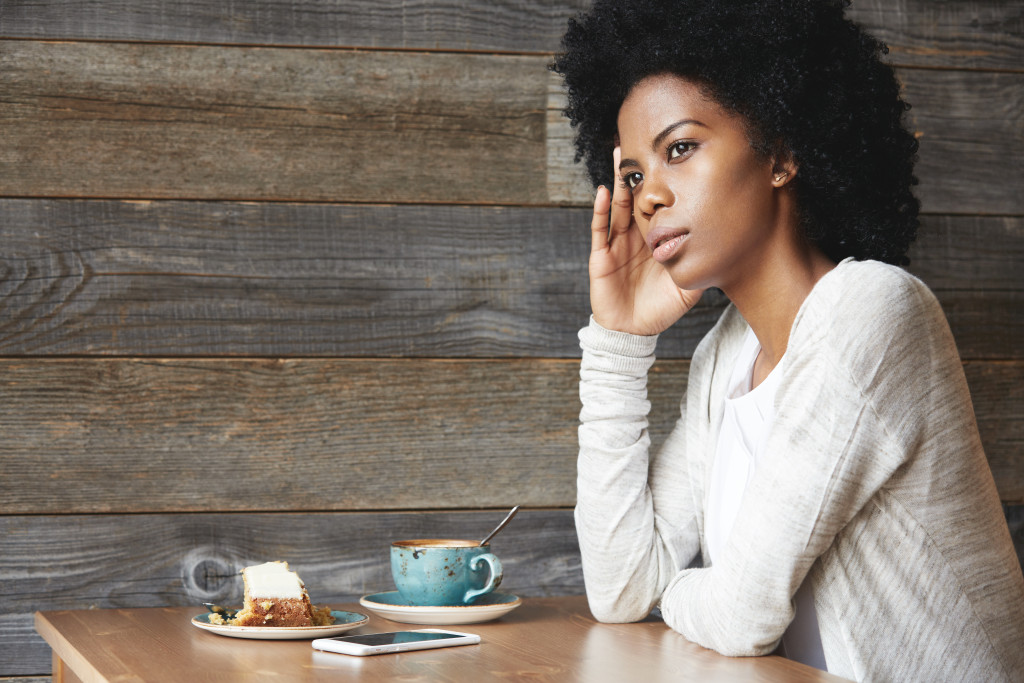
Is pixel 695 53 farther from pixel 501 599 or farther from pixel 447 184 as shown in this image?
pixel 501 599

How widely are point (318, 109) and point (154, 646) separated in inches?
29.6

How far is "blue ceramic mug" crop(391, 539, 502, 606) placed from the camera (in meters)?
1.07

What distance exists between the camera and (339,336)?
137 centimetres

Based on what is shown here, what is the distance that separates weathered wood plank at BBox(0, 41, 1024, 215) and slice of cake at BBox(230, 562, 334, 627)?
22.8 inches

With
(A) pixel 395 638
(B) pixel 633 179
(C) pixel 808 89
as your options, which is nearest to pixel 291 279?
(B) pixel 633 179

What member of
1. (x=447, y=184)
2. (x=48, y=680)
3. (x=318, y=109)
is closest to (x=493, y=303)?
(x=447, y=184)

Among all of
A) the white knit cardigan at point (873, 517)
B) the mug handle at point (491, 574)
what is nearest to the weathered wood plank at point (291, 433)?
the mug handle at point (491, 574)

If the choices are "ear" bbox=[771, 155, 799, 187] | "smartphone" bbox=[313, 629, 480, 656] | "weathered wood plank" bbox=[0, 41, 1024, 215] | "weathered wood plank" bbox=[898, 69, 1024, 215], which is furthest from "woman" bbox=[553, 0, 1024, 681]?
"weathered wood plank" bbox=[898, 69, 1024, 215]

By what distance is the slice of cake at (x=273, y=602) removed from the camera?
96cm

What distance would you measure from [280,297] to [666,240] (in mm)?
552

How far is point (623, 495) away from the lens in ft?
3.88

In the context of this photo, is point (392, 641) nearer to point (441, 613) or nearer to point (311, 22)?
point (441, 613)

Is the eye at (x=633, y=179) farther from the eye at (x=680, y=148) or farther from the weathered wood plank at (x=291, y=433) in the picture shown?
the weathered wood plank at (x=291, y=433)

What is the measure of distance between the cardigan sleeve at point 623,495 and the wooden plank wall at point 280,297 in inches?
7.9
